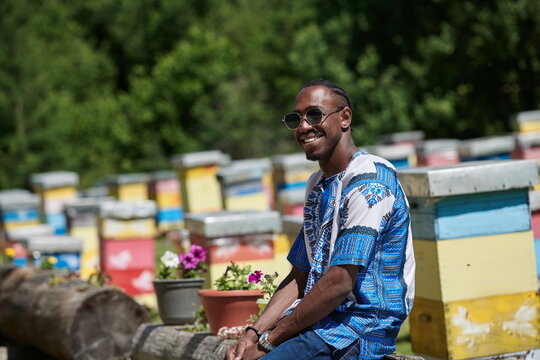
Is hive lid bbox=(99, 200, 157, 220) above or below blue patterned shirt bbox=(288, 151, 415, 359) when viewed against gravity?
above

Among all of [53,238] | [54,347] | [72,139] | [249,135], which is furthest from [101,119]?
[54,347]

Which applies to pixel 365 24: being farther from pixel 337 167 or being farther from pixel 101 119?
pixel 337 167

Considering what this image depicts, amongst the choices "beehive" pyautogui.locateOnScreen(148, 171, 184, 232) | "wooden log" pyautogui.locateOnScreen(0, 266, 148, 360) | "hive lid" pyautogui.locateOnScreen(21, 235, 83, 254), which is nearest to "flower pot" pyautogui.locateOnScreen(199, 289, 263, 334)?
"wooden log" pyautogui.locateOnScreen(0, 266, 148, 360)

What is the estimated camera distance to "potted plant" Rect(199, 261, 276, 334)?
5434mm

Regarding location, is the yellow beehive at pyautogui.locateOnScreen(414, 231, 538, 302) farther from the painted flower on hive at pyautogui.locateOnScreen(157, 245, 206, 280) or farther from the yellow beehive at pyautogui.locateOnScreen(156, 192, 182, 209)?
the yellow beehive at pyautogui.locateOnScreen(156, 192, 182, 209)

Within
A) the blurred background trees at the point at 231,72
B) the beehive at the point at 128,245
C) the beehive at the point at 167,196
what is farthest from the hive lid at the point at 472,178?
the beehive at the point at 167,196

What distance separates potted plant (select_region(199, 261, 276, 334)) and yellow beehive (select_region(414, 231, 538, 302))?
111 centimetres

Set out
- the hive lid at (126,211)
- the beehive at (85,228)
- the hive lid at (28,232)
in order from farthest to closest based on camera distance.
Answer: the beehive at (85,228), the hive lid at (28,232), the hive lid at (126,211)

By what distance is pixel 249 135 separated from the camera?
2995cm

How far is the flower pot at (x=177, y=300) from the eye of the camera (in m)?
6.48

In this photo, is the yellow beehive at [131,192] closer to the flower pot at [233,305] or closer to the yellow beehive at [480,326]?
the yellow beehive at [480,326]

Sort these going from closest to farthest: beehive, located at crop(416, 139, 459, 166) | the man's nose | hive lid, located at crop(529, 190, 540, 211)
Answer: the man's nose → hive lid, located at crop(529, 190, 540, 211) → beehive, located at crop(416, 139, 459, 166)

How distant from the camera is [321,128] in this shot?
4.06 m

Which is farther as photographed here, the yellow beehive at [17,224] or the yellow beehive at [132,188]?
the yellow beehive at [132,188]
